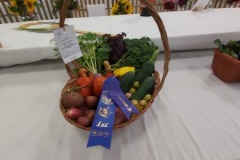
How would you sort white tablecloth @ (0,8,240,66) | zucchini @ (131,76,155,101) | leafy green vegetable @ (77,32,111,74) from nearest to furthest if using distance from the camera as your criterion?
zucchini @ (131,76,155,101)
leafy green vegetable @ (77,32,111,74)
white tablecloth @ (0,8,240,66)

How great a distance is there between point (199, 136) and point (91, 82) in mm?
368

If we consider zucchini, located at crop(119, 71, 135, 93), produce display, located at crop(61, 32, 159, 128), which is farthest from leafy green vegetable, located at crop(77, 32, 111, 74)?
zucchini, located at crop(119, 71, 135, 93)

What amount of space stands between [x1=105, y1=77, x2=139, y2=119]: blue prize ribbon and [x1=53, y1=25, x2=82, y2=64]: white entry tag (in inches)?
6.4

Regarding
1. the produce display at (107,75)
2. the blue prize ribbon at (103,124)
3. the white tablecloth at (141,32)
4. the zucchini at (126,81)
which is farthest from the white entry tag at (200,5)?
the blue prize ribbon at (103,124)

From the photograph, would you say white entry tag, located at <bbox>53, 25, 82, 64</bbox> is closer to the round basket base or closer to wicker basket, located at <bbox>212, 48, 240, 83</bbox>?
the round basket base

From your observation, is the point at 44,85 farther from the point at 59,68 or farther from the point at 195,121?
the point at 195,121

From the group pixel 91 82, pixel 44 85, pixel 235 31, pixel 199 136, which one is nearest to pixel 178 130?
pixel 199 136

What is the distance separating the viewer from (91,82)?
0.51m

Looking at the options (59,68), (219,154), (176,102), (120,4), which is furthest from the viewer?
(120,4)

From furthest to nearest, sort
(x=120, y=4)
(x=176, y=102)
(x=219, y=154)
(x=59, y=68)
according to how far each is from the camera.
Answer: (x=120, y=4) → (x=59, y=68) → (x=176, y=102) → (x=219, y=154)

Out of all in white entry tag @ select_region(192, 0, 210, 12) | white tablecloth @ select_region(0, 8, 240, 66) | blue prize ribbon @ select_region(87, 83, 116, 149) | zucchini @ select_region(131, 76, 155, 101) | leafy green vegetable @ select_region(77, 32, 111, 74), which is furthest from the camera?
white entry tag @ select_region(192, 0, 210, 12)

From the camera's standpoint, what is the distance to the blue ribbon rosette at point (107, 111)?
0.39 meters

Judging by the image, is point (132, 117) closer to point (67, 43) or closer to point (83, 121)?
point (83, 121)

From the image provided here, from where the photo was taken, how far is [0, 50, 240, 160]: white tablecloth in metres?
0.47
